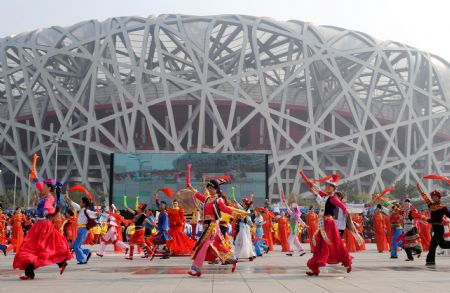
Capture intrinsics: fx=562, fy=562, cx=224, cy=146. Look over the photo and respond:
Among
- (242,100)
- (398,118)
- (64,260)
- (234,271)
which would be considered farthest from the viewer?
(398,118)

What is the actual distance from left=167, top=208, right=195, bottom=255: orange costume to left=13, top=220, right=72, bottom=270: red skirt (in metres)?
7.13

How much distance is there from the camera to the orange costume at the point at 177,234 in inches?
656

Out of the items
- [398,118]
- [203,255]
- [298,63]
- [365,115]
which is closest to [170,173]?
[298,63]

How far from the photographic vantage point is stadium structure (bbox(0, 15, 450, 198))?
2527 inches

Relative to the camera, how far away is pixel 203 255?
9977 millimetres

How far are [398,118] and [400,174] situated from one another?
694 cm

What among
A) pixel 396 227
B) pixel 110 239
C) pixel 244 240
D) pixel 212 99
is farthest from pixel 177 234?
pixel 212 99

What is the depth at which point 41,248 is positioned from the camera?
30.4ft

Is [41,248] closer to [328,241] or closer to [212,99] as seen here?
[328,241]

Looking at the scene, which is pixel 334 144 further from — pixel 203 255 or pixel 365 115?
pixel 203 255

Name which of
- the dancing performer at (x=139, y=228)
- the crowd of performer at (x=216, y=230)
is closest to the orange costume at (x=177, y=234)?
the crowd of performer at (x=216, y=230)

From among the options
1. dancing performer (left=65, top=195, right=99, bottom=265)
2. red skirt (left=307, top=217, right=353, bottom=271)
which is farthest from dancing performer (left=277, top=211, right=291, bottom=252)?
red skirt (left=307, top=217, right=353, bottom=271)

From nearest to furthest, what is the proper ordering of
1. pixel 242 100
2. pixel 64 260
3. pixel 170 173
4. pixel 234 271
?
1. pixel 64 260
2. pixel 234 271
3. pixel 170 173
4. pixel 242 100

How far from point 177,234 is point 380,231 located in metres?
8.64
